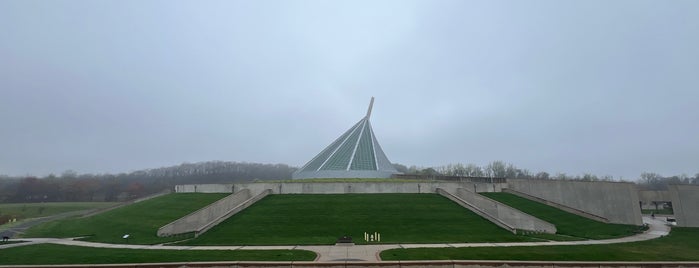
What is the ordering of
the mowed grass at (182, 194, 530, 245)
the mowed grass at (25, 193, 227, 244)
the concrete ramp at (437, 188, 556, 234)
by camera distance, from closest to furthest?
1. the mowed grass at (182, 194, 530, 245)
2. the mowed grass at (25, 193, 227, 244)
3. the concrete ramp at (437, 188, 556, 234)

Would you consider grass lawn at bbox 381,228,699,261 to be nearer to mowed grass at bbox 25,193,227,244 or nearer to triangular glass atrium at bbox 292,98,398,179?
mowed grass at bbox 25,193,227,244

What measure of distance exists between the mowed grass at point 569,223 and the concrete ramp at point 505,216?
108cm

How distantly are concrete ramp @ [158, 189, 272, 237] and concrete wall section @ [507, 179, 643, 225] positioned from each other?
23.4 metres

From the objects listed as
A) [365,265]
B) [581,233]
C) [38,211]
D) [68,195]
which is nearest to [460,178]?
[581,233]

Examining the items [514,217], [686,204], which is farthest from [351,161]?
[686,204]

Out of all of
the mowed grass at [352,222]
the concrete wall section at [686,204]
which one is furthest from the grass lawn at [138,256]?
the concrete wall section at [686,204]

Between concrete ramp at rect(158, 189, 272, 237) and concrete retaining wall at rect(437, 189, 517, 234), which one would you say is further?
concrete retaining wall at rect(437, 189, 517, 234)

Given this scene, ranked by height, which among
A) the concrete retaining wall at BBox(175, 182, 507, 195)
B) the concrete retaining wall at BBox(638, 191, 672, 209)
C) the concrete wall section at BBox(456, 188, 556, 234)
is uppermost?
the concrete retaining wall at BBox(175, 182, 507, 195)

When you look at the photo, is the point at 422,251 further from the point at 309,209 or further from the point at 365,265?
the point at 309,209

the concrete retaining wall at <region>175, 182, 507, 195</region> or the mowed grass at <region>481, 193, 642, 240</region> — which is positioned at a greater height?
the concrete retaining wall at <region>175, 182, 507, 195</region>

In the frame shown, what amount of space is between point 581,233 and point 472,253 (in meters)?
12.3

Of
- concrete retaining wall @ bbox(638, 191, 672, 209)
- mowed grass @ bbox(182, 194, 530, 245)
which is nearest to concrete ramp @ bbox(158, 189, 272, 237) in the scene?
mowed grass @ bbox(182, 194, 530, 245)

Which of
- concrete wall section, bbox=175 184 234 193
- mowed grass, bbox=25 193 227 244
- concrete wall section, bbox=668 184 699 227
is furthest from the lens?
concrete wall section, bbox=175 184 234 193

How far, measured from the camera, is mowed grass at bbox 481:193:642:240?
22.3 m
